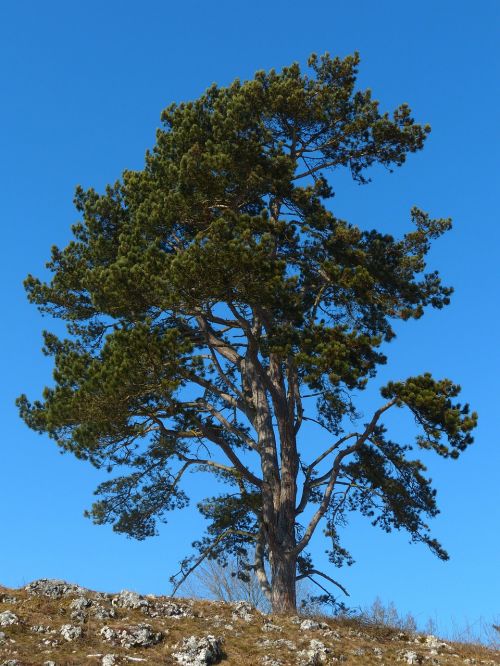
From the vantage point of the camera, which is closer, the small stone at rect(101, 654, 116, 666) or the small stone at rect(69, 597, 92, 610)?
the small stone at rect(101, 654, 116, 666)

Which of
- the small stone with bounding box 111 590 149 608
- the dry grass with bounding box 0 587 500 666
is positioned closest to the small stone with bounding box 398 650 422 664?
the dry grass with bounding box 0 587 500 666

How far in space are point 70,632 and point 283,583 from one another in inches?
225

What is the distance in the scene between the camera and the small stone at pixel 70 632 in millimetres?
13367

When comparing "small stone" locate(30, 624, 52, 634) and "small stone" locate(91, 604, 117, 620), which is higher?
"small stone" locate(91, 604, 117, 620)

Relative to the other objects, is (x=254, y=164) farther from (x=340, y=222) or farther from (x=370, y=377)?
(x=370, y=377)

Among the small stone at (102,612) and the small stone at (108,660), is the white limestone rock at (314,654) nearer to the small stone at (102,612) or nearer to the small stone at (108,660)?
the small stone at (108,660)

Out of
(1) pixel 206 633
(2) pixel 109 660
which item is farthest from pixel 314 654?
(2) pixel 109 660

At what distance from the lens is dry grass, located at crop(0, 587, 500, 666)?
Result: 1292 cm

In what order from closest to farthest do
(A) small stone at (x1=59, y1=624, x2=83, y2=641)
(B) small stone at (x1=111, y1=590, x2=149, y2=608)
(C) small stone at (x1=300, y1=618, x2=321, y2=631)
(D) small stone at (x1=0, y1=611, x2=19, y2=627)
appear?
1. (A) small stone at (x1=59, y1=624, x2=83, y2=641)
2. (D) small stone at (x1=0, y1=611, x2=19, y2=627)
3. (B) small stone at (x1=111, y1=590, x2=149, y2=608)
4. (C) small stone at (x1=300, y1=618, x2=321, y2=631)

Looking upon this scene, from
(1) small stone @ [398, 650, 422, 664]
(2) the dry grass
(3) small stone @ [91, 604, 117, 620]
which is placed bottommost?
(1) small stone @ [398, 650, 422, 664]

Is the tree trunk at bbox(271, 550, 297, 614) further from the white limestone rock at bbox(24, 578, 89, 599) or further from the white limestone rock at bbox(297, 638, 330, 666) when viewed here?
the white limestone rock at bbox(24, 578, 89, 599)

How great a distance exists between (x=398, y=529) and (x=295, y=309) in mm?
6435

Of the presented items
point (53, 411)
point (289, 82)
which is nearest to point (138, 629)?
point (53, 411)

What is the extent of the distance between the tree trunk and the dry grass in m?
1.23
